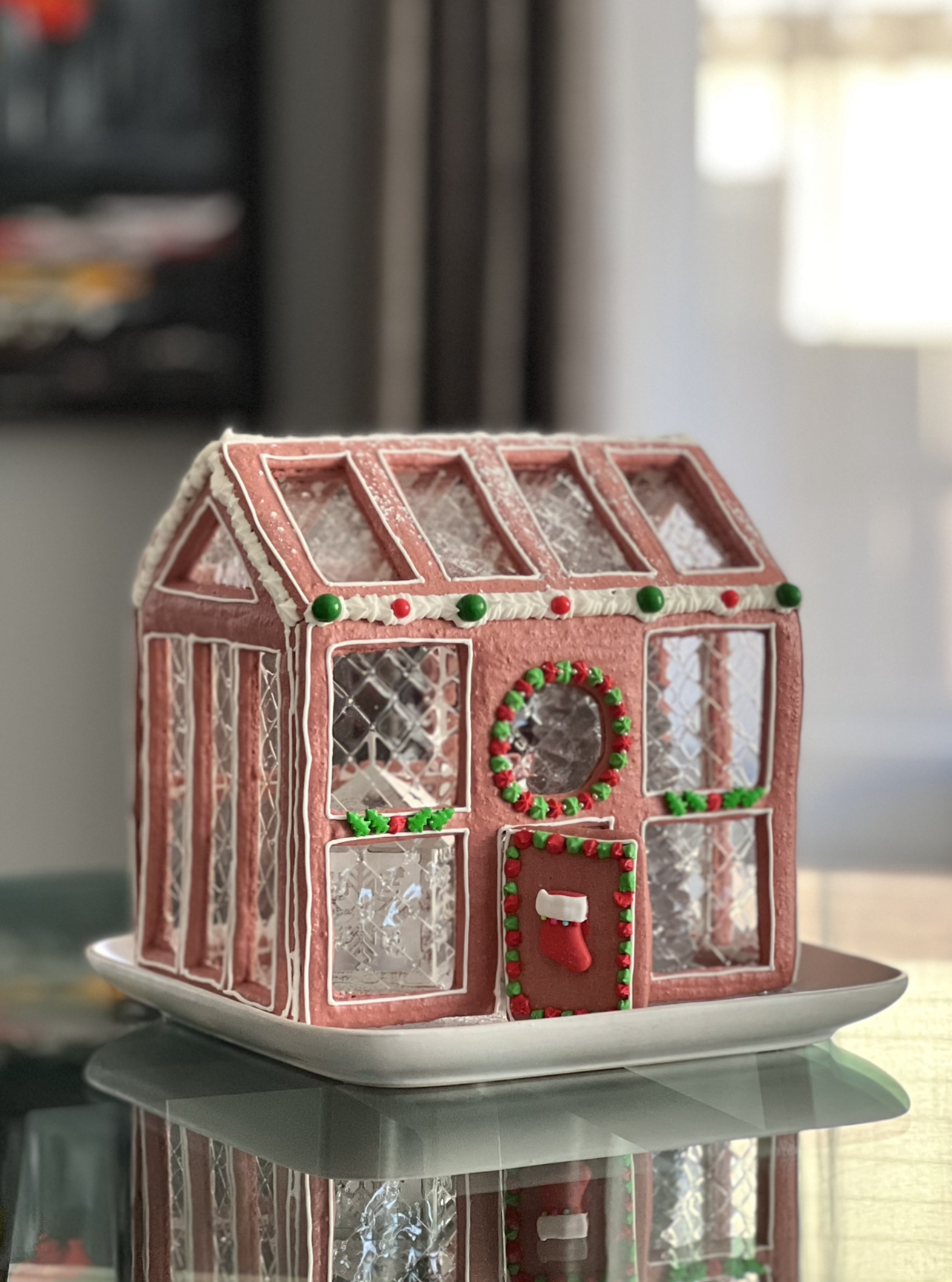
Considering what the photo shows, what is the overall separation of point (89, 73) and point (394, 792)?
2.15m

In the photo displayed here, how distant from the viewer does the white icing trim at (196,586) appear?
109cm

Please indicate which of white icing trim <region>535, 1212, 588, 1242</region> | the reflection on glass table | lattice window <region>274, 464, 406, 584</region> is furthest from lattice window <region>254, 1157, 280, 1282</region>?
lattice window <region>274, 464, 406, 584</region>

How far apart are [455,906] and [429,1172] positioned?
0.20 metres

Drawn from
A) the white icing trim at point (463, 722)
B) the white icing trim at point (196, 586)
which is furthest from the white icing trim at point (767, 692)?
the white icing trim at point (196, 586)

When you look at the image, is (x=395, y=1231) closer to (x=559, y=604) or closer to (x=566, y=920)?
(x=566, y=920)

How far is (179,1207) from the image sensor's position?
85 centimetres

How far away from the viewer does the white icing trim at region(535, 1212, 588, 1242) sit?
2.64 feet

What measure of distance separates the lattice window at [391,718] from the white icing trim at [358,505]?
38 millimetres

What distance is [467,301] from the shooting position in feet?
9.04

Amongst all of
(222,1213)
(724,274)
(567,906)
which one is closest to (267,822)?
(567,906)

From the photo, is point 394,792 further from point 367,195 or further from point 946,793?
point 367,195

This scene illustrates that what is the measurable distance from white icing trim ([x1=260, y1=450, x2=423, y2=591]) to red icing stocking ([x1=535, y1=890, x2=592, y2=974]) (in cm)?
18

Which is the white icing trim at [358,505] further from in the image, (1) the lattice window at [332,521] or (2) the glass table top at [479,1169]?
(2) the glass table top at [479,1169]

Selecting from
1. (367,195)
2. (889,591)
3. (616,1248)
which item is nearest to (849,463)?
(889,591)
